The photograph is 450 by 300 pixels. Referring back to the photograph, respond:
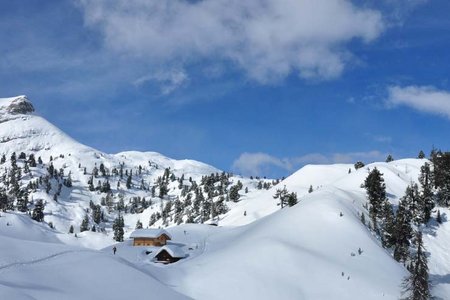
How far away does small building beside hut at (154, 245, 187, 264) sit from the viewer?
7688 cm

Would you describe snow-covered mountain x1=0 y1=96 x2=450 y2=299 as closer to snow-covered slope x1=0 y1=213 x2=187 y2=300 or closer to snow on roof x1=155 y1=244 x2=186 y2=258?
snow-covered slope x1=0 y1=213 x2=187 y2=300

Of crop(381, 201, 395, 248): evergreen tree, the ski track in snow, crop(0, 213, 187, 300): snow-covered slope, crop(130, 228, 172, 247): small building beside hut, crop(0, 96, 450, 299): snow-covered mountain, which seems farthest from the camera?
crop(130, 228, 172, 247): small building beside hut

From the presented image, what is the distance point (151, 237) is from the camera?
95250mm

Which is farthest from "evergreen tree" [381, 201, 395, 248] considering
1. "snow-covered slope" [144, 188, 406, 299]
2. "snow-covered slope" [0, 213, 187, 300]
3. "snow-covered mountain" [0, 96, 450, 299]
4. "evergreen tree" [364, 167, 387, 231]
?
"snow-covered slope" [0, 213, 187, 300]

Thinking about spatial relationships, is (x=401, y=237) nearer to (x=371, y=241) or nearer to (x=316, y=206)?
(x=371, y=241)

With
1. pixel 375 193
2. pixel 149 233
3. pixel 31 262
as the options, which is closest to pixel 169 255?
pixel 149 233

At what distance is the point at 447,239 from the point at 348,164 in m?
99.0

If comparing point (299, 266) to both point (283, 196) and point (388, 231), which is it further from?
point (283, 196)

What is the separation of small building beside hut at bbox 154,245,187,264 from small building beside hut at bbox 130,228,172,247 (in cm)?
1472

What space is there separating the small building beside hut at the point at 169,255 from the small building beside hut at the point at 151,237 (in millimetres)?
14717

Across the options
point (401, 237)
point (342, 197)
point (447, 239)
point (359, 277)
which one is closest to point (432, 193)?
point (447, 239)

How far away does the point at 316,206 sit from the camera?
88.2m

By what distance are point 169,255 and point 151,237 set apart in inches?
737

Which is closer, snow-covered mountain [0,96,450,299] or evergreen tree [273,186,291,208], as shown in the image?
snow-covered mountain [0,96,450,299]
